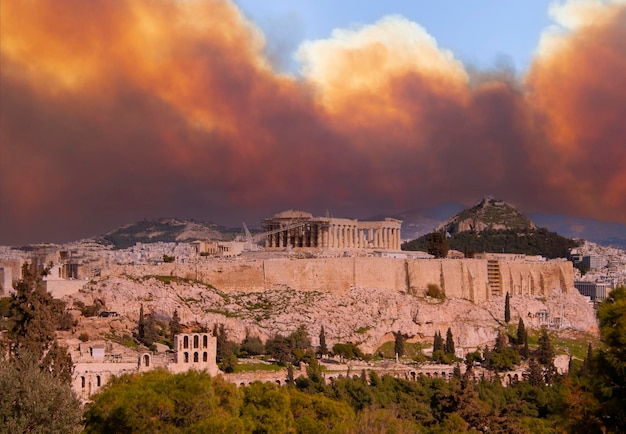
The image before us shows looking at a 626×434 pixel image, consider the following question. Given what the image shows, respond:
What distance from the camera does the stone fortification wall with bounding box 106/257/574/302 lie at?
210ft

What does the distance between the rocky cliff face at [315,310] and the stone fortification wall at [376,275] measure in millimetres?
944

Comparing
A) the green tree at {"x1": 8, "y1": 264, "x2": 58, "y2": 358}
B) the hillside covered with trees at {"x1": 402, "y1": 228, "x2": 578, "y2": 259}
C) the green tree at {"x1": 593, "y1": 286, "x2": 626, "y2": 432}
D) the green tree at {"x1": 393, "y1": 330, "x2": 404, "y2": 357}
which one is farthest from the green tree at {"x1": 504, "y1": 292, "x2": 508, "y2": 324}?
the green tree at {"x1": 593, "y1": 286, "x2": 626, "y2": 432}

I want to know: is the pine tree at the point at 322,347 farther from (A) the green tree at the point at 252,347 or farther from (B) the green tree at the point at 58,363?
(B) the green tree at the point at 58,363

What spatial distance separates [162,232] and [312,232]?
95.6 meters

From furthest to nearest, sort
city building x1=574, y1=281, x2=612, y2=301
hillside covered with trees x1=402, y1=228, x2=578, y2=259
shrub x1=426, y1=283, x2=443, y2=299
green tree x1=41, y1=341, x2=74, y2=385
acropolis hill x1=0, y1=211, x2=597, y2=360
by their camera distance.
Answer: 1. hillside covered with trees x1=402, y1=228, x2=578, y2=259
2. city building x1=574, y1=281, x2=612, y2=301
3. shrub x1=426, y1=283, x2=443, y2=299
4. acropolis hill x1=0, y1=211, x2=597, y2=360
5. green tree x1=41, y1=341, x2=74, y2=385

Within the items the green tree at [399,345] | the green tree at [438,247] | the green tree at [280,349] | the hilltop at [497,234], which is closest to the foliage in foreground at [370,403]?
the green tree at [280,349]

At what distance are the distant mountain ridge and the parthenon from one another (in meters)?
70.4

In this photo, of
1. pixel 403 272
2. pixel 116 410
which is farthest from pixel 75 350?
pixel 403 272

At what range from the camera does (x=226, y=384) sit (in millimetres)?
29984

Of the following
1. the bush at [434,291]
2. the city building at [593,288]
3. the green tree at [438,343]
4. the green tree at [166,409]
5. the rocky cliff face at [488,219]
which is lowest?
the green tree at [166,409]

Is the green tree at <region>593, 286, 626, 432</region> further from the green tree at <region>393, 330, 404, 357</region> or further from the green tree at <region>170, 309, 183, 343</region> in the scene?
the green tree at <region>393, 330, 404, 357</region>

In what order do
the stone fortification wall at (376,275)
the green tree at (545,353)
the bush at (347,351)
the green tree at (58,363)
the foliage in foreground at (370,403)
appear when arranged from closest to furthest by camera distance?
the foliage in foreground at (370,403)
the green tree at (58,363)
the bush at (347,351)
the green tree at (545,353)
the stone fortification wall at (376,275)

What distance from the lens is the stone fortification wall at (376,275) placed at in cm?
6406

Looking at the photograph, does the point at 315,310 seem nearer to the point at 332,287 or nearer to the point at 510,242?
the point at 332,287
